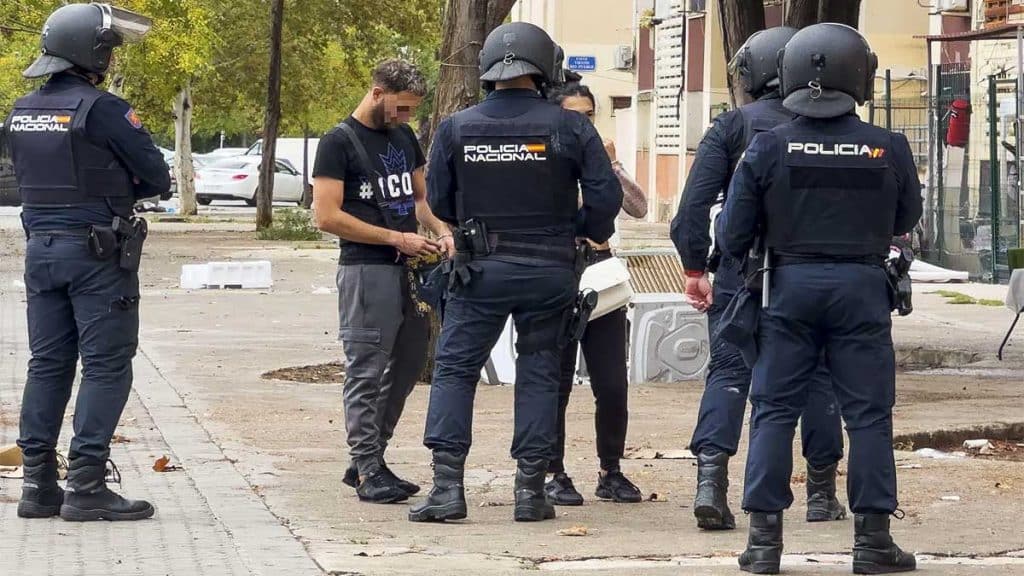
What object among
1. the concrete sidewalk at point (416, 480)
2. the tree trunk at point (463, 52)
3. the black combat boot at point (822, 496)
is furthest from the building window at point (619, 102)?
the black combat boot at point (822, 496)

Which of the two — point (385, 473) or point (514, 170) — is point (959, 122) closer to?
point (385, 473)

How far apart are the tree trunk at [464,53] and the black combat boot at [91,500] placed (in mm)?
5064

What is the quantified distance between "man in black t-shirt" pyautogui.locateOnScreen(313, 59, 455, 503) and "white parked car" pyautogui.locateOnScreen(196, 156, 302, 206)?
4265cm

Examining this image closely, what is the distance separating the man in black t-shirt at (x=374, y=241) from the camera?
765 centimetres

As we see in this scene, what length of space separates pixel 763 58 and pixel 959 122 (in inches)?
636

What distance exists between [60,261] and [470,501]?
1.91 m

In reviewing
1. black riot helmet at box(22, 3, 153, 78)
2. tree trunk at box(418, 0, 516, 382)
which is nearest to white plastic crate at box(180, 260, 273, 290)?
tree trunk at box(418, 0, 516, 382)

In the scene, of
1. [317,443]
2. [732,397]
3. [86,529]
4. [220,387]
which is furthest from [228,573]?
[220,387]

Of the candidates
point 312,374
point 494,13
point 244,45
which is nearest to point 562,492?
point 494,13

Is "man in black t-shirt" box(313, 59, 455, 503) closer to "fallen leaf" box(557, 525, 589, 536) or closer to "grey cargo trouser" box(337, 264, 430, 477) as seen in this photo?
"grey cargo trouser" box(337, 264, 430, 477)

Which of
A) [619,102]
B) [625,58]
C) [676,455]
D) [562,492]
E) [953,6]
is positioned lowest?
[676,455]

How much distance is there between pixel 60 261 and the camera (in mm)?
7176

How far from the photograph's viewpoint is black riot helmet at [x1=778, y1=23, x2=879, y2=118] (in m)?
6.18

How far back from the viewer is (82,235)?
23.5ft
